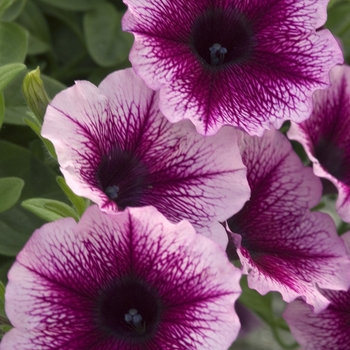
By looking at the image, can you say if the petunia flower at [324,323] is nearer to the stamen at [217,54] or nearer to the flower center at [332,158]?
the flower center at [332,158]

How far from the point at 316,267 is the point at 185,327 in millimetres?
177

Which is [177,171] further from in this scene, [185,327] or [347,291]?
[347,291]

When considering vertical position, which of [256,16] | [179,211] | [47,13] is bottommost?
[47,13]

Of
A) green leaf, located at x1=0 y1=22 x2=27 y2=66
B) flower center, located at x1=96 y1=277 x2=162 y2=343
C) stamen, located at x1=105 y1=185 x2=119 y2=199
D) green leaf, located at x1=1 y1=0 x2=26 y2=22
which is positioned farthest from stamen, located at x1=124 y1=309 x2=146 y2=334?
green leaf, located at x1=1 y1=0 x2=26 y2=22

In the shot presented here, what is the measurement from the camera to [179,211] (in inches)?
21.4

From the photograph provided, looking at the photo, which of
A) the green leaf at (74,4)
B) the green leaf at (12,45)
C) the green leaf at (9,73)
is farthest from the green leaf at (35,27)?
the green leaf at (9,73)

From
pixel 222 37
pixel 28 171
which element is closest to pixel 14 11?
pixel 28 171

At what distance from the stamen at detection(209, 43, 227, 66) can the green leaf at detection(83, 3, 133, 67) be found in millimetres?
261

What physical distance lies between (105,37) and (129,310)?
45cm

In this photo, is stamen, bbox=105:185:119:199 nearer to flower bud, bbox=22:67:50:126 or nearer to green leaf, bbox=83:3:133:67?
flower bud, bbox=22:67:50:126

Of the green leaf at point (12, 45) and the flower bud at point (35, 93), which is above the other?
the flower bud at point (35, 93)

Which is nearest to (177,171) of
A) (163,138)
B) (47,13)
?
(163,138)

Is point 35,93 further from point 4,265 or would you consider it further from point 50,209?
point 4,265

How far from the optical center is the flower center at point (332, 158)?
70cm
